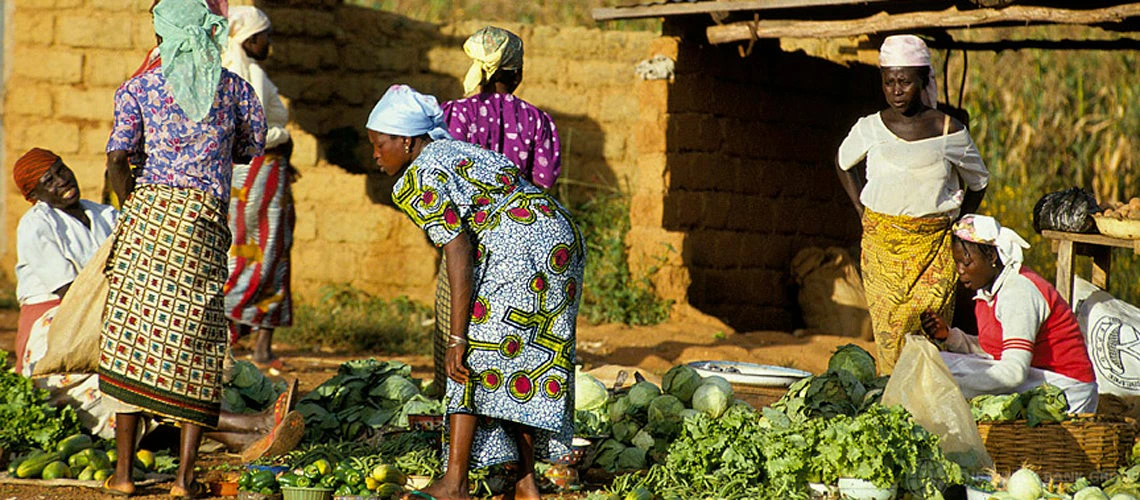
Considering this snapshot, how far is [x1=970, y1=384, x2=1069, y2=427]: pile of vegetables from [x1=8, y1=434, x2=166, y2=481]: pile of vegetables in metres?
3.18

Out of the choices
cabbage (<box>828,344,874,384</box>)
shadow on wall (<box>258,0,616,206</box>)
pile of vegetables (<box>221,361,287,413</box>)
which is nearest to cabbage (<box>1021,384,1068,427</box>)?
cabbage (<box>828,344,874,384</box>)

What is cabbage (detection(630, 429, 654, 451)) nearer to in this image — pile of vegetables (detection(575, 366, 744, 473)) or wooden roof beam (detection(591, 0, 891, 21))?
pile of vegetables (detection(575, 366, 744, 473))

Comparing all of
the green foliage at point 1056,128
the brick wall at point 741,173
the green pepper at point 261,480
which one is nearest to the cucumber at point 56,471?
the green pepper at point 261,480

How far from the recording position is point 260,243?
795 cm

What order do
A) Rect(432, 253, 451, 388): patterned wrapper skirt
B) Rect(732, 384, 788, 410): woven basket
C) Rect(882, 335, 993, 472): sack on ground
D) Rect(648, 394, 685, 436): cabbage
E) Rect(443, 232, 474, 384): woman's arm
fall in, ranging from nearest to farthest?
Rect(443, 232, 474, 384): woman's arm, Rect(882, 335, 993, 472): sack on ground, Rect(432, 253, 451, 388): patterned wrapper skirt, Rect(648, 394, 685, 436): cabbage, Rect(732, 384, 788, 410): woven basket

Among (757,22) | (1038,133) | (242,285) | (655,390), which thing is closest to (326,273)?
(242,285)

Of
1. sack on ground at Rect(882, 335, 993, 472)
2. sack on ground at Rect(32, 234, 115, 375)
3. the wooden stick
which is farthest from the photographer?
the wooden stick

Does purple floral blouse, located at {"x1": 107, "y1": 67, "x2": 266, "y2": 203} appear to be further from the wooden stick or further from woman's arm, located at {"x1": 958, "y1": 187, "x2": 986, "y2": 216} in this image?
the wooden stick

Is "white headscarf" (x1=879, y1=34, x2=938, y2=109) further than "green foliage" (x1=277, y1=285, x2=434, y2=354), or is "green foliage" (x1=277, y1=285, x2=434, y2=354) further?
"green foliage" (x1=277, y1=285, x2=434, y2=354)

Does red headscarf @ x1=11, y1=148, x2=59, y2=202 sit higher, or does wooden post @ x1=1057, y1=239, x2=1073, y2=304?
red headscarf @ x1=11, y1=148, x2=59, y2=202

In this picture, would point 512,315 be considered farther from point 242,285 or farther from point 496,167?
point 242,285

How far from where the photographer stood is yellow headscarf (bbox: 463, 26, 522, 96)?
213 inches

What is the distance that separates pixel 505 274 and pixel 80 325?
5.85ft

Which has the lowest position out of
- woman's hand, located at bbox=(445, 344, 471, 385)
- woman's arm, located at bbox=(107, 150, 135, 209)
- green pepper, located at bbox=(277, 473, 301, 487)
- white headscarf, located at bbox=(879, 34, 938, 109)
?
green pepper, located at bbox=(277, 473, 301, 487)
